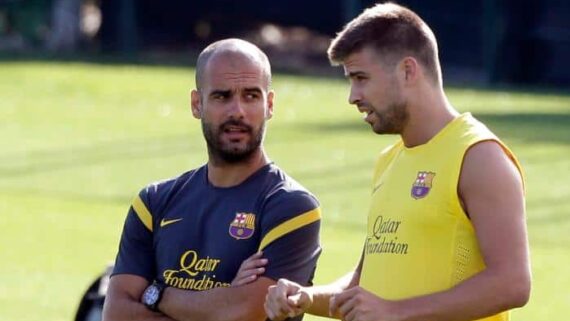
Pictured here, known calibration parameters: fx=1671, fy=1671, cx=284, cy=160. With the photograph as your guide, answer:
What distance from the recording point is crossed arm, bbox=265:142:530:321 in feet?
15.2

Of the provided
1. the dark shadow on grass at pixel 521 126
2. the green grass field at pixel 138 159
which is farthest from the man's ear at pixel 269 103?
the dark shadow on grass at pixel 521 126

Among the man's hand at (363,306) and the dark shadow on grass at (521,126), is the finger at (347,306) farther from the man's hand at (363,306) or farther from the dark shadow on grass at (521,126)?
the dark shadow on grass at (521,126)

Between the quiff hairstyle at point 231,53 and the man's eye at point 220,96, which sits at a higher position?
the quiff hairstyle at point 231,53

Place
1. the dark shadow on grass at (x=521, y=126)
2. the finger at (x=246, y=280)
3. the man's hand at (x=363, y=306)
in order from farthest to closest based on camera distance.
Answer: the dark shadow on grass at (x=521, y=126) < the finger at (x=246, y=280) < the man's hand at (x=363, y=306)

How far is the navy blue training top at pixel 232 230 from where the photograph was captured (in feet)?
18.9

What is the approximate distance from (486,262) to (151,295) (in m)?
1.59

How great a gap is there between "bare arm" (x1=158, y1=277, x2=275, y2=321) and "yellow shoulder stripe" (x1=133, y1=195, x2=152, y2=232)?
12.7 inches

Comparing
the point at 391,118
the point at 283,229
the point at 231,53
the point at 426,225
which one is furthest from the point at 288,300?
the point at 231,53

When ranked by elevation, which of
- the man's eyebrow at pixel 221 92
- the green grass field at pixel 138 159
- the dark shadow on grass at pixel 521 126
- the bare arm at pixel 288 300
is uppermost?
the man's eyebrow at pixel 221 92

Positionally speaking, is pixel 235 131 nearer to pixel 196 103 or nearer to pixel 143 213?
pixel 196 103

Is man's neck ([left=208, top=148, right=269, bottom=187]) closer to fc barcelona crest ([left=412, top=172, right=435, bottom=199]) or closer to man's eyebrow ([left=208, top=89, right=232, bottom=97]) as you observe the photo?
man's eyebrow ([left=208, top=89, right=232, bottom=97])

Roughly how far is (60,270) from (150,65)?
57.9ft

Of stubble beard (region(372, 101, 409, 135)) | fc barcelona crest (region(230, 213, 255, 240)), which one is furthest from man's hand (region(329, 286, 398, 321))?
fc barcelona crest (region(230, 213, 255, 240))

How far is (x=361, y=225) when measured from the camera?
13.5 m
